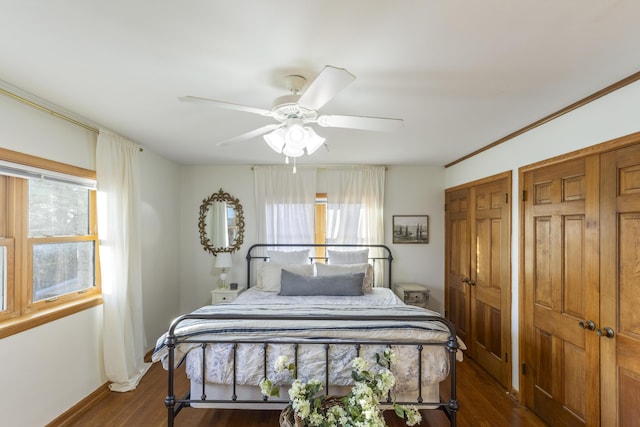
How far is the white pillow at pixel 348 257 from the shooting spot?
397cm

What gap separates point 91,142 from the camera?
2736 millimetres

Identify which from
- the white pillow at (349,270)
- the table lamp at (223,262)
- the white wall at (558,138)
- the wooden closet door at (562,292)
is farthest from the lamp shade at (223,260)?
the wooden closet door at (562,292)

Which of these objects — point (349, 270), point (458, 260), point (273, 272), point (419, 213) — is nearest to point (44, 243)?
point (273, 272)

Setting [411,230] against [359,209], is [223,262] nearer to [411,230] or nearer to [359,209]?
[359,209]

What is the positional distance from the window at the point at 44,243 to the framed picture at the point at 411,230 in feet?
11.5

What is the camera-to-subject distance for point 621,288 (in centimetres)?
181

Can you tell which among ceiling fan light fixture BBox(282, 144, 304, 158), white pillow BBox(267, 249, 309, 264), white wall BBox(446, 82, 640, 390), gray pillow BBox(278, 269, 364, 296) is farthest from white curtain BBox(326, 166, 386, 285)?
ceiling fan light fixture BBox(282, 144, 304, 158)

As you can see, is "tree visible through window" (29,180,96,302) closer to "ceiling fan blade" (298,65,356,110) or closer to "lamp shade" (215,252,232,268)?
"lamp shade" (215,252,232,268)

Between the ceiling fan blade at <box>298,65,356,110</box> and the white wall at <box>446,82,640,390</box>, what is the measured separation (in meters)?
1.68

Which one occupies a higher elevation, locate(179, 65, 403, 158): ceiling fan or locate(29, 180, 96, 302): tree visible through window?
locate(179, 65, 403, 158): ceiling fan

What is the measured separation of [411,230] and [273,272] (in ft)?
6.61

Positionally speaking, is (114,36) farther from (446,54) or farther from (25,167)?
(446,54)

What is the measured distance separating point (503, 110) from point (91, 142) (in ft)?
11.1

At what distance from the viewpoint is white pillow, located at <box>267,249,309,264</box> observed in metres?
3.97
